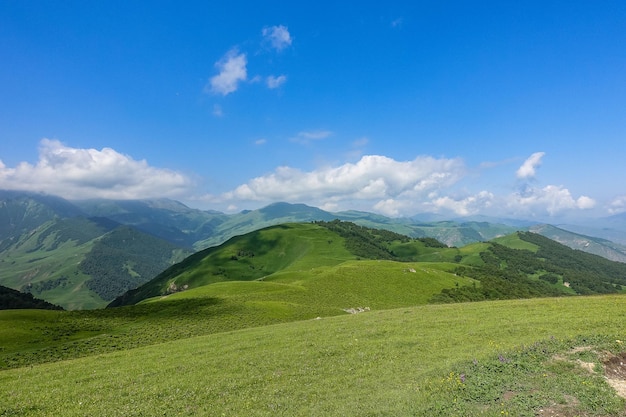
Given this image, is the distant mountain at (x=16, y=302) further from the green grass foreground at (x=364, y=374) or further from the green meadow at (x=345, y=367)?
the green grass foreground at (x=364, y=374)

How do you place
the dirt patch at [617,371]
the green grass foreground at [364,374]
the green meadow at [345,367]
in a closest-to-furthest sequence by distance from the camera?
the green grass foreground at [364,374] < the dirt patch at [617,371] < the green meadow at [345,367]

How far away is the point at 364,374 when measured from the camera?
961 inches

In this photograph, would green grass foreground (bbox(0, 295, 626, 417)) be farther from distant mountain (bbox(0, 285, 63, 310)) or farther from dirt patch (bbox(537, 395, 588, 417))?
distant mountain (bbox(0, 285, 63, 310))

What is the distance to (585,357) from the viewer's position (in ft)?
73.7

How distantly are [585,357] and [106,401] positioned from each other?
33472 mm

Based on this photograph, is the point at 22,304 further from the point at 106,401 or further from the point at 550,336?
the point at 550,336

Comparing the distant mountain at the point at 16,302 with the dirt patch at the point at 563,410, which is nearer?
the dirt patch at the point at 563,410

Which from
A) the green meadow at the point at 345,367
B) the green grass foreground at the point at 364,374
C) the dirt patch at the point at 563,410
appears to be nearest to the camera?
the dirt patch at the point at 563,410

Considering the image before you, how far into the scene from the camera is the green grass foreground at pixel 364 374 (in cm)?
1848

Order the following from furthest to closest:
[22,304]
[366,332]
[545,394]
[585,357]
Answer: [22,304] < [366,332] < [585,357] < [545,394]

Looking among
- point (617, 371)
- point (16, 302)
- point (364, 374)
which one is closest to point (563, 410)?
point (617, 371)

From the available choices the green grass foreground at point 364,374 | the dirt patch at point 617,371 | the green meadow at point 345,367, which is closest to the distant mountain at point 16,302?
the green meadow at point 345,367

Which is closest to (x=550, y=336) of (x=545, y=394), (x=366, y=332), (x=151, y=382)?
A: (x=545, y=394)

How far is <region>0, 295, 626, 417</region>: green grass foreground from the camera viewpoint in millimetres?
18481
